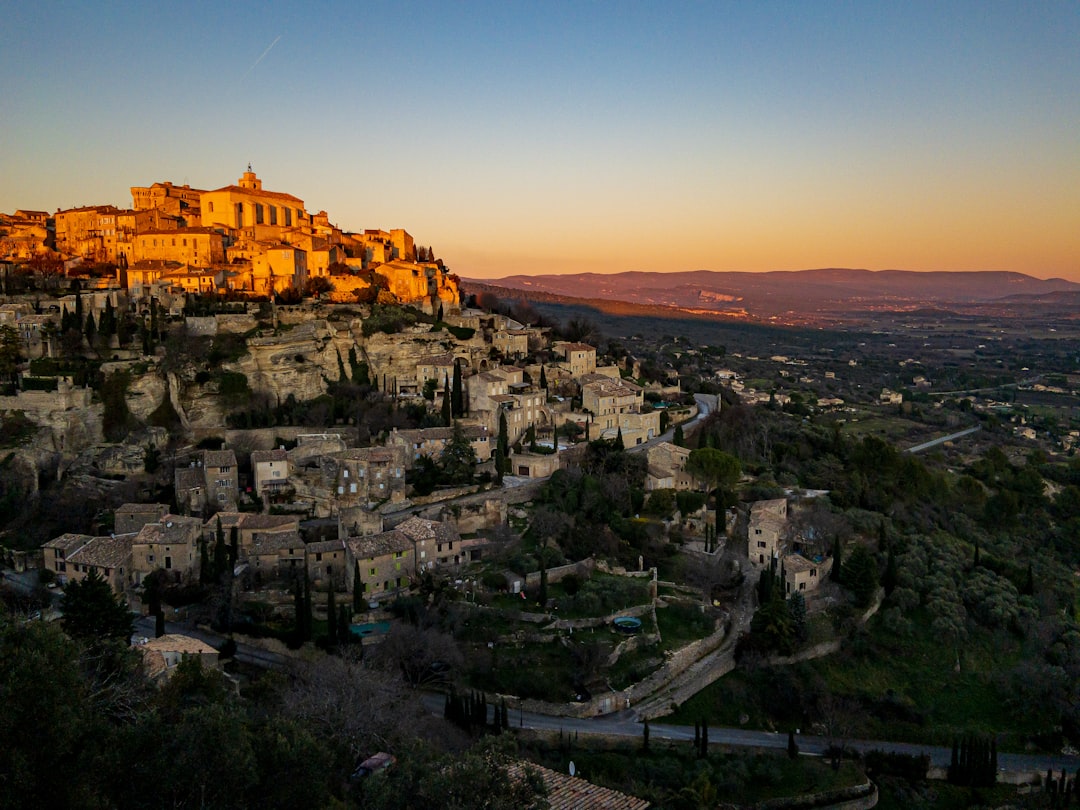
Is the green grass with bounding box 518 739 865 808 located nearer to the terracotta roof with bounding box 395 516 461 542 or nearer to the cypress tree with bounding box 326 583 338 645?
the cypress tree with bounding box 326 583 338 645

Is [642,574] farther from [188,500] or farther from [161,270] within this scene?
[161,270]

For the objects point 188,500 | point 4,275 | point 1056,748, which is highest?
point 4,275

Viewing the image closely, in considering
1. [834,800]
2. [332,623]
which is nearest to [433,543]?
[332,623]

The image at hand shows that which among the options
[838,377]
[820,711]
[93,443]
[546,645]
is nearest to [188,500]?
[93,443]

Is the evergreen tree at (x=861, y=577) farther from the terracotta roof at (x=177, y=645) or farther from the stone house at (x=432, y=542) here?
the terracotta roof at (x=177, y=645)

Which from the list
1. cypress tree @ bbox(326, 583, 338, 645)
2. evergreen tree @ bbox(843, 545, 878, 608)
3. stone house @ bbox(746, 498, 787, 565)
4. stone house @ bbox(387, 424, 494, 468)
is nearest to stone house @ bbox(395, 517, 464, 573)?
cypress tree @ bbox(326, 583, 338, 645)

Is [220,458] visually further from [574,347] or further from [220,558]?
[574,347]
